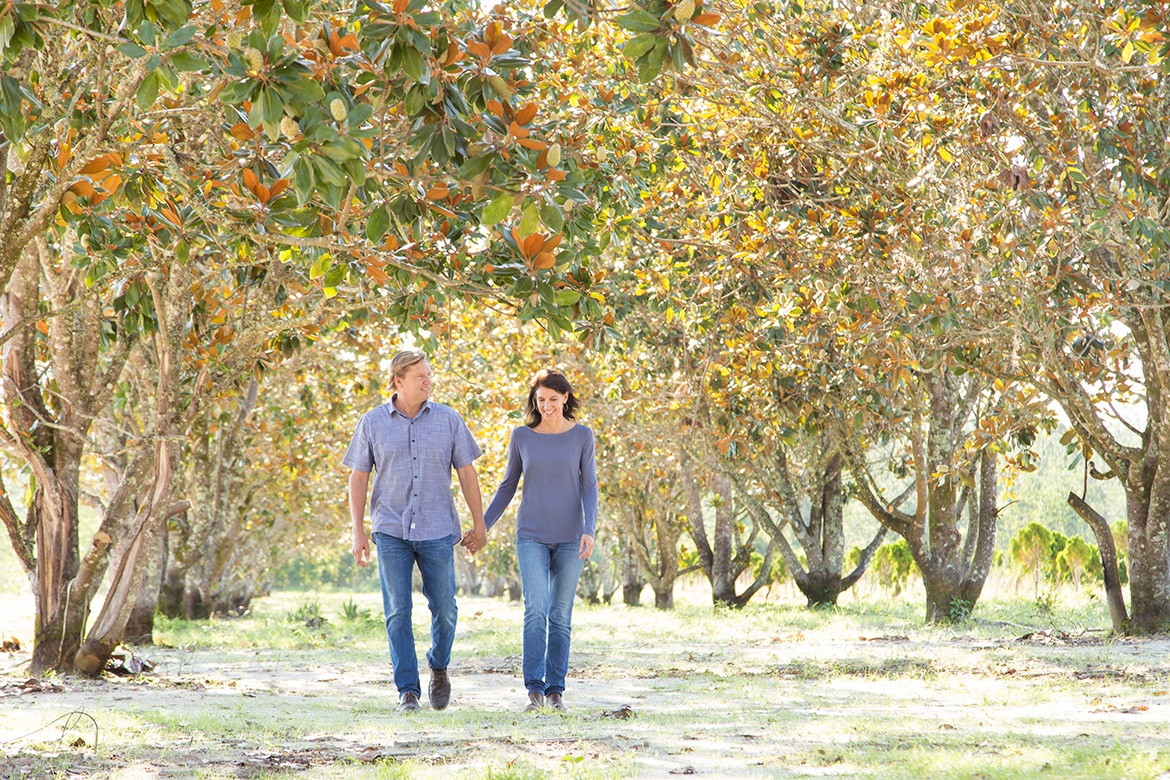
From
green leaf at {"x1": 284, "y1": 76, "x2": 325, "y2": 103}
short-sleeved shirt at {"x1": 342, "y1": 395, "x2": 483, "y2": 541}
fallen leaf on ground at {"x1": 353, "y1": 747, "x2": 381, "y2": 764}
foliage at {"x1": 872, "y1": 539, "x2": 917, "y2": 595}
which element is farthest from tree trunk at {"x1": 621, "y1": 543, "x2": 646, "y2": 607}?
green leaf at {"x1": 284, "y1": 76, "x2": 325, "y2": 103}

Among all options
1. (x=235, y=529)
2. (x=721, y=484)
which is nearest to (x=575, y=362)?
(x=721, y=484)

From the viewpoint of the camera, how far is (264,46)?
284 centimetres

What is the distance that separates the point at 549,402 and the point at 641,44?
2942 millimetres

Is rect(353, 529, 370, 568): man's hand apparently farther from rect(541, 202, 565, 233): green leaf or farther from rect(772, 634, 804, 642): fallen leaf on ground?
rect(772, 634, 804, 642): fallen leaf on ground

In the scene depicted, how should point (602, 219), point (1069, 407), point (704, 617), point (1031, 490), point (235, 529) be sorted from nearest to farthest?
point (602, 219) < point (1069, 407) < point (704, 617) < point (235, 529) < point (1031, 490)

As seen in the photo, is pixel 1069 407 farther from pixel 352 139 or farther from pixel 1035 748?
pixel 352 139

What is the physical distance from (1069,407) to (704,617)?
290 inches

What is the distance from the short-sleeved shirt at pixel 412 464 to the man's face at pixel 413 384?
10 cm

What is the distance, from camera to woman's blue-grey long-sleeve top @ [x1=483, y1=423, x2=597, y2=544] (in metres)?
5.51

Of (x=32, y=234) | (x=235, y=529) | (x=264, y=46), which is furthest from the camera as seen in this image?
(x=235, y=529)

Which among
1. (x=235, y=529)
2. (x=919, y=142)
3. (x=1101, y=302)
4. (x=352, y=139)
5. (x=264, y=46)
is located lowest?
(x=235, y=529)

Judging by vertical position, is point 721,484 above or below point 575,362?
below

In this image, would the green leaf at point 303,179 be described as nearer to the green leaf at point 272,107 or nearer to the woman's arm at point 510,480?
the green leaf at point 272,107

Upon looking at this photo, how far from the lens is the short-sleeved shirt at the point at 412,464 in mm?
5434
